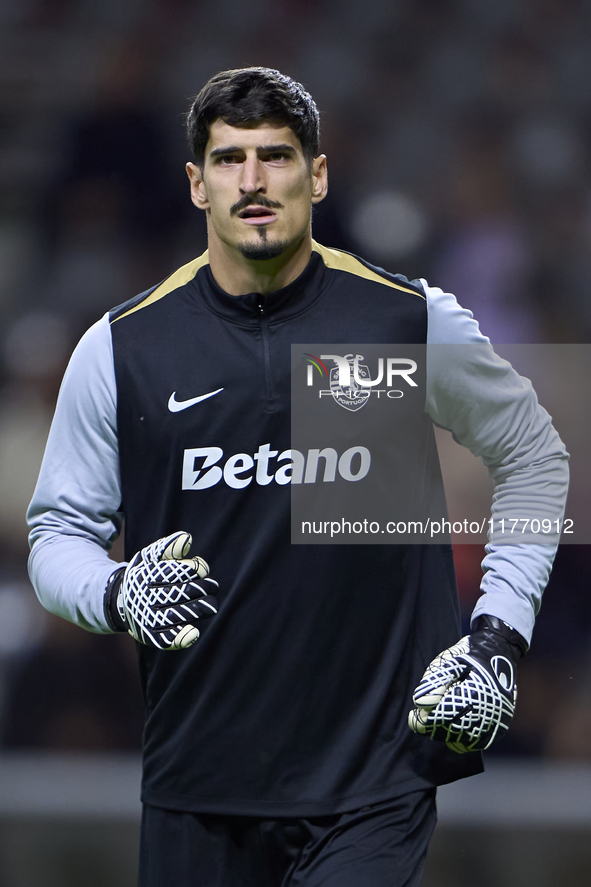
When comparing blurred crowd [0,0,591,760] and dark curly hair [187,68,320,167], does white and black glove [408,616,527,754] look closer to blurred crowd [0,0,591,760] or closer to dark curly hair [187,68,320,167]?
dark curly hair [187,68,320,167]

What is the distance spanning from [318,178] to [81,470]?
74 centimetres

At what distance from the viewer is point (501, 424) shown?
1988mm

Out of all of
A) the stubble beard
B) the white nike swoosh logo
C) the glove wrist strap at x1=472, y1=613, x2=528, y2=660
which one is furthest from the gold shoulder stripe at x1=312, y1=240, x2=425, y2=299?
the glove wrist strap at x1=472, y1=613, x2=528, y2=660

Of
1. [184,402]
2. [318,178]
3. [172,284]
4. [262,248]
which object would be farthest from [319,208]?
[184,402]

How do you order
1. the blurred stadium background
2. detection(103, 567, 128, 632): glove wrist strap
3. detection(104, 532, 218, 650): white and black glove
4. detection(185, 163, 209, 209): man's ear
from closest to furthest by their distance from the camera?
detection(104, 532, 218, 650): white and black glove, detection(103, 567, 128, 632): glove wrist strap, detection(185, 163, 209, 209): man's ear, the blurred stadium background

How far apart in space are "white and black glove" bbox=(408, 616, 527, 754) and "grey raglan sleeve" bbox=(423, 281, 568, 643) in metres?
0.14

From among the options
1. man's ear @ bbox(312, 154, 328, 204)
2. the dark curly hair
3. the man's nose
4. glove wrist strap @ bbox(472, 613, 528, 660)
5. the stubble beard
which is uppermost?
the dark curly hair

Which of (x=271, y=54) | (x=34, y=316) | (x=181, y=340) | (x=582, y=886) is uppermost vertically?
(x=271, y=54)

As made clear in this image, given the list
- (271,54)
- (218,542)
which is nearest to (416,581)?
(218,542)

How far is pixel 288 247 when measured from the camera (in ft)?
6.27

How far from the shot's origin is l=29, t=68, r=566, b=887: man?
1835 mm

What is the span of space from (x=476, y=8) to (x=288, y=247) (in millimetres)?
1849

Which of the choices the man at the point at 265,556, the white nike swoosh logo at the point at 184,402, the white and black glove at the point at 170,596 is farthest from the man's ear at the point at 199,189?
the white and black glove at the point at 170,596

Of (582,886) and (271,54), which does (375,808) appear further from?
(271,54)
